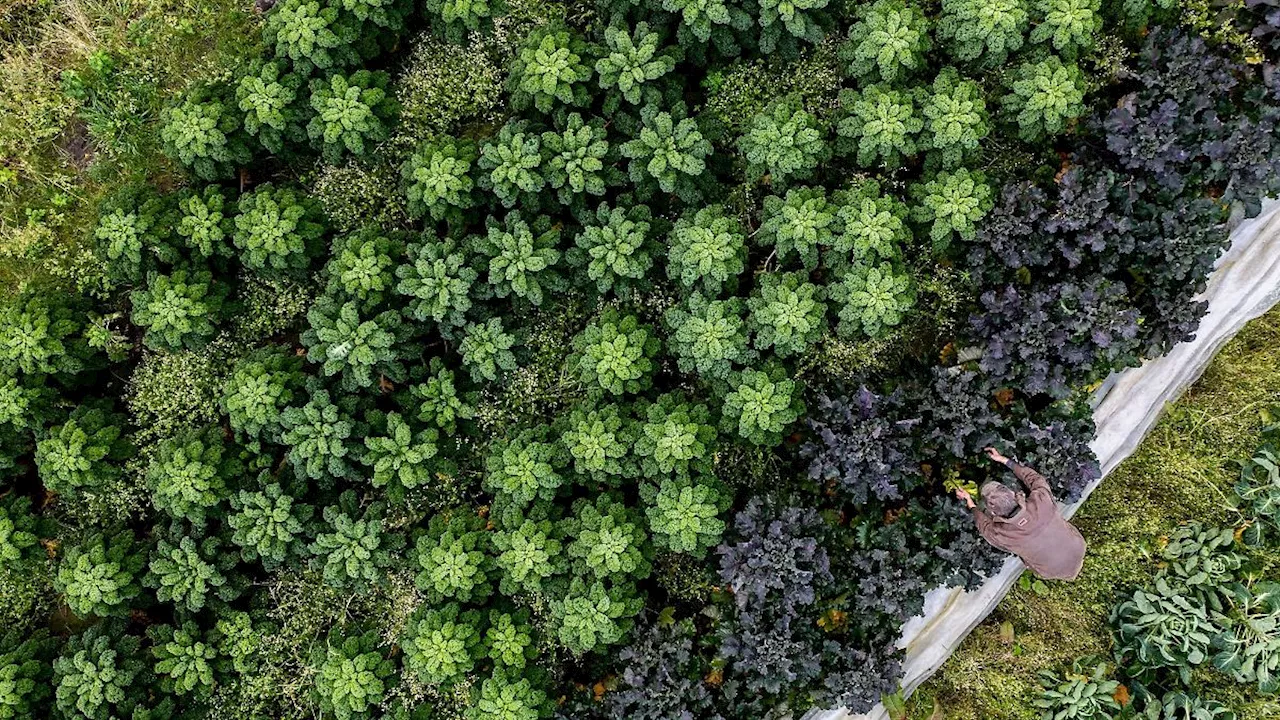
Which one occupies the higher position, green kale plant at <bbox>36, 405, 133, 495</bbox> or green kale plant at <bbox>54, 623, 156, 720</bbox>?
green kale plant at <bbox>36, 405, 133, 495</bbox>

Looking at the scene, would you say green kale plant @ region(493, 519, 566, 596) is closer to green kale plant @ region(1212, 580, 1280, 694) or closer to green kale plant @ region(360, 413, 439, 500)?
green kale plant @ region(360, 413, 439, 500)

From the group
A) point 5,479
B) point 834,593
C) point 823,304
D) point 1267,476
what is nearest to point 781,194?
point 823,304

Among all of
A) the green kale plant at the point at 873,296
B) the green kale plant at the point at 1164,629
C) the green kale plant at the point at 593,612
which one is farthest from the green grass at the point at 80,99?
the green kale plant at the point at 1164,629

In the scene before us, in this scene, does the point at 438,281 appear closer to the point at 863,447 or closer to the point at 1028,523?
the point at 863,447

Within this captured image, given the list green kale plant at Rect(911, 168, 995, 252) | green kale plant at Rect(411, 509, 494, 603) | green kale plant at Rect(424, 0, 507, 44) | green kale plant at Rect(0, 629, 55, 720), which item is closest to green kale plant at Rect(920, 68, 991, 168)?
green kale plant at Rect(911, 168, 995, 252)

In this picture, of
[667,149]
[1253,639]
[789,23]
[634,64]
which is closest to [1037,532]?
[1253,639]
